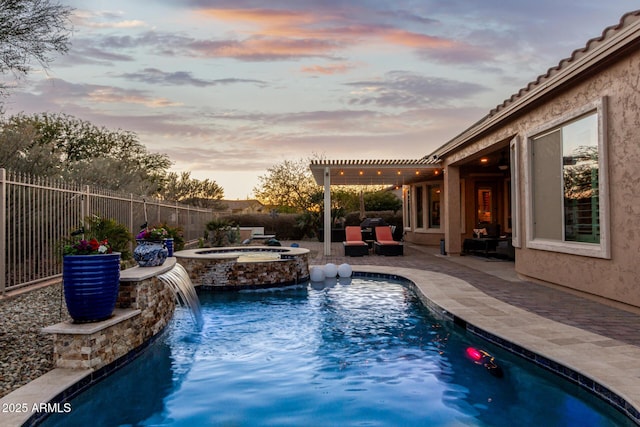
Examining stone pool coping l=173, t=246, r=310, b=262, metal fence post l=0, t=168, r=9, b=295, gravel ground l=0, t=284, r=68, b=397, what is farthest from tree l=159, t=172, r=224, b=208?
gravel ground l=0, t=284, r=68, b=397

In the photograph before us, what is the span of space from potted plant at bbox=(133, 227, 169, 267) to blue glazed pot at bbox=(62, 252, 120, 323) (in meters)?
1.95

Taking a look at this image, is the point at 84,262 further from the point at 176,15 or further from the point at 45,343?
the point at 176,15

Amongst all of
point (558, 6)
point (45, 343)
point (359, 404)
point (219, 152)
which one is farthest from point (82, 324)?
point (219, 152)

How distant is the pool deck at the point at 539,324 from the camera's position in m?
3.33

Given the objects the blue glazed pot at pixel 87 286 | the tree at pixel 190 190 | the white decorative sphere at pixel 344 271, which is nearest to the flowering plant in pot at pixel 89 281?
the blue glazed pot at pixel 87 286

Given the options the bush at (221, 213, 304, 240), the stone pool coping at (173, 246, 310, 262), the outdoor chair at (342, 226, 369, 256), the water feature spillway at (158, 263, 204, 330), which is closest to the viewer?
the water feature spillway at (158, 263, 204, 330)

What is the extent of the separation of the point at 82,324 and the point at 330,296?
17.1 ft

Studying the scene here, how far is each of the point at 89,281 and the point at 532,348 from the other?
439 centimetres

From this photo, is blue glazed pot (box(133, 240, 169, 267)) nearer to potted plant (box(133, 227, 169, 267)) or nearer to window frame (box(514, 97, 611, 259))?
potted plant (box(133, 227, 169, 267))

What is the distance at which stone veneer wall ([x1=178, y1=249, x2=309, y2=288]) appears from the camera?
9.31 metres

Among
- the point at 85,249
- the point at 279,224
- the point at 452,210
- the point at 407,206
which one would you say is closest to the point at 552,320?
the point at 85,249

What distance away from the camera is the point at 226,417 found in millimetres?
3459

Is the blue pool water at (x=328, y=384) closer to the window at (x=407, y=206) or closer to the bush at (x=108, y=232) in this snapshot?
the bush at (x=108, y=232)

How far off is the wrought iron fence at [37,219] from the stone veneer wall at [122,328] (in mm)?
2014
